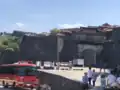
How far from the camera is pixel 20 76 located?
25031mm

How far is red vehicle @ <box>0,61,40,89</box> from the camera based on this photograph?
24.3 metres

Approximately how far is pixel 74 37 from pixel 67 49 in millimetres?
4946

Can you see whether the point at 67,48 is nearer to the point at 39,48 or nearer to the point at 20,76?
the point at 39,48

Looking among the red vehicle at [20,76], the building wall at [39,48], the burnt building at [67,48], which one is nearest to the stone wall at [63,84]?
the red vehicle at [20,76]

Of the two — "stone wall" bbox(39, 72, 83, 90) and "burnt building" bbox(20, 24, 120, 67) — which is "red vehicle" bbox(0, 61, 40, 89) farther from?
"burnt building" bbox(20, 24, 120, 67)

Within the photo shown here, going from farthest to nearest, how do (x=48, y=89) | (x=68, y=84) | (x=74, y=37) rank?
(x=74, y=37), (x=48, y=89), (x=68, y=84)

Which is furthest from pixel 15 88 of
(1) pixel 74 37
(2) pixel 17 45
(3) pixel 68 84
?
(2) pixel 17 45

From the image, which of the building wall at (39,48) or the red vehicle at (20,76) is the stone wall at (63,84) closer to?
the red vehicle at (20,76)

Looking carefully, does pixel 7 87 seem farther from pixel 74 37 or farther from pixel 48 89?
pixel 74 37

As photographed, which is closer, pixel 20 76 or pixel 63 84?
pixel 63 84

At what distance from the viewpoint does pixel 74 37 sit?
77.6 metres

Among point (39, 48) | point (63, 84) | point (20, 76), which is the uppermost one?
point (63, 84)

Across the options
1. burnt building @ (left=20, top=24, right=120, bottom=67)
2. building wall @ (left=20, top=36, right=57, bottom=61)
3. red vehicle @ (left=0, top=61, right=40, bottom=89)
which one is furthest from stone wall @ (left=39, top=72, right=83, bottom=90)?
building wall @ (left=20, top=36, right=57, bottom=61)

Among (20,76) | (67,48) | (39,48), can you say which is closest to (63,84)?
(20,76)
